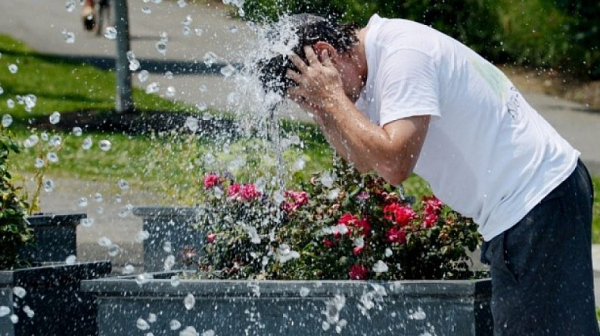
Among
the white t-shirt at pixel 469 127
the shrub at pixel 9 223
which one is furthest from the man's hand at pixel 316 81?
the shrub at pixel 9 223

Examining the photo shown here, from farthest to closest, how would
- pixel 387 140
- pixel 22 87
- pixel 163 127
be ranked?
pixel 22 87
pixel 163 127
pixel 387 140

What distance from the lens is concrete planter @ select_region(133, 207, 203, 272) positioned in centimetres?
677

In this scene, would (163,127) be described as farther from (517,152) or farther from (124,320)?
(517,152)

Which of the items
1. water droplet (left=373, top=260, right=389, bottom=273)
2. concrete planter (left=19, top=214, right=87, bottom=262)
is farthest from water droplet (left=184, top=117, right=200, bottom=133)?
water droplet (left=373, top=260, right=389, bottom=273)

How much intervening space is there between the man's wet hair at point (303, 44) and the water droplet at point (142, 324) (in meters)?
1.22

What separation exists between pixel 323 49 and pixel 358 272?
1.31 meters

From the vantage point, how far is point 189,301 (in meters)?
4.71

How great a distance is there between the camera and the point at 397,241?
5016mm

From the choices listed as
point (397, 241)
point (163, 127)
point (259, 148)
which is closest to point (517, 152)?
point (397, 241)

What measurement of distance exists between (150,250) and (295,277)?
2.15m

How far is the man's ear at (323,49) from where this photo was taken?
380 centimetres

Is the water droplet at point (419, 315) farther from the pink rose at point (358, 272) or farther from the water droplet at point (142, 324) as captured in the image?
the water droplet at point (142, 324)

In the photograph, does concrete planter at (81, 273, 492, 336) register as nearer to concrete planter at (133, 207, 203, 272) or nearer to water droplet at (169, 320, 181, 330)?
water droplet at (169, 320, 181, 330)

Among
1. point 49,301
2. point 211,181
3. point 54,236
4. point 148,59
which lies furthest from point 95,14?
point 49,301
